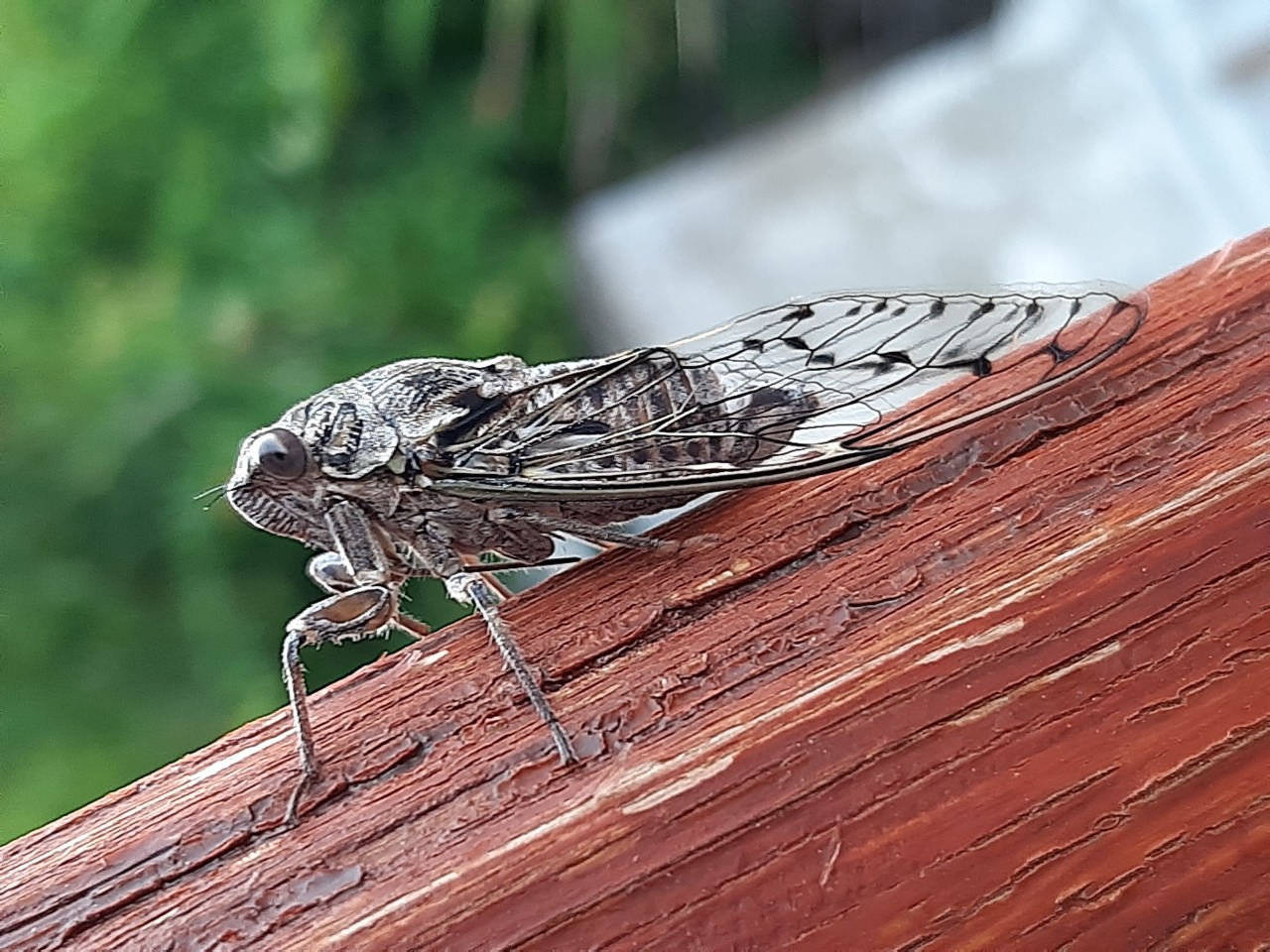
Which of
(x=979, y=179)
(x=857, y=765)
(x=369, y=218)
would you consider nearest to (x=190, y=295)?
(x=369, y=218)

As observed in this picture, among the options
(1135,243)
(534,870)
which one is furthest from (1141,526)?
(1135,243)

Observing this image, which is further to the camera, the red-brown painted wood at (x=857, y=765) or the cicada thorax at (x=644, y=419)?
the cicada thorax at (x=644, y=419)

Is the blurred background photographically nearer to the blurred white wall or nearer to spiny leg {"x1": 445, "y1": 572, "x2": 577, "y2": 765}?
the blurred white wall

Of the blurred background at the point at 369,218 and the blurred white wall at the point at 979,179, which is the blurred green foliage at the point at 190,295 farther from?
the blurred white wall at the point at 979,179

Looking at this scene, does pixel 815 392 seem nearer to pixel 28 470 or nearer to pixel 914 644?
pixel 914 644

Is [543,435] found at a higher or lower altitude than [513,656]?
higher

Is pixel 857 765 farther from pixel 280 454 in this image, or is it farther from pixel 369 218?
pixel 369 218

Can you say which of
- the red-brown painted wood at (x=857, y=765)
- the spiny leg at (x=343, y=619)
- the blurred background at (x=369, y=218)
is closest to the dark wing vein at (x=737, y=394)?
the spiny leg at (x=343, y=619)
